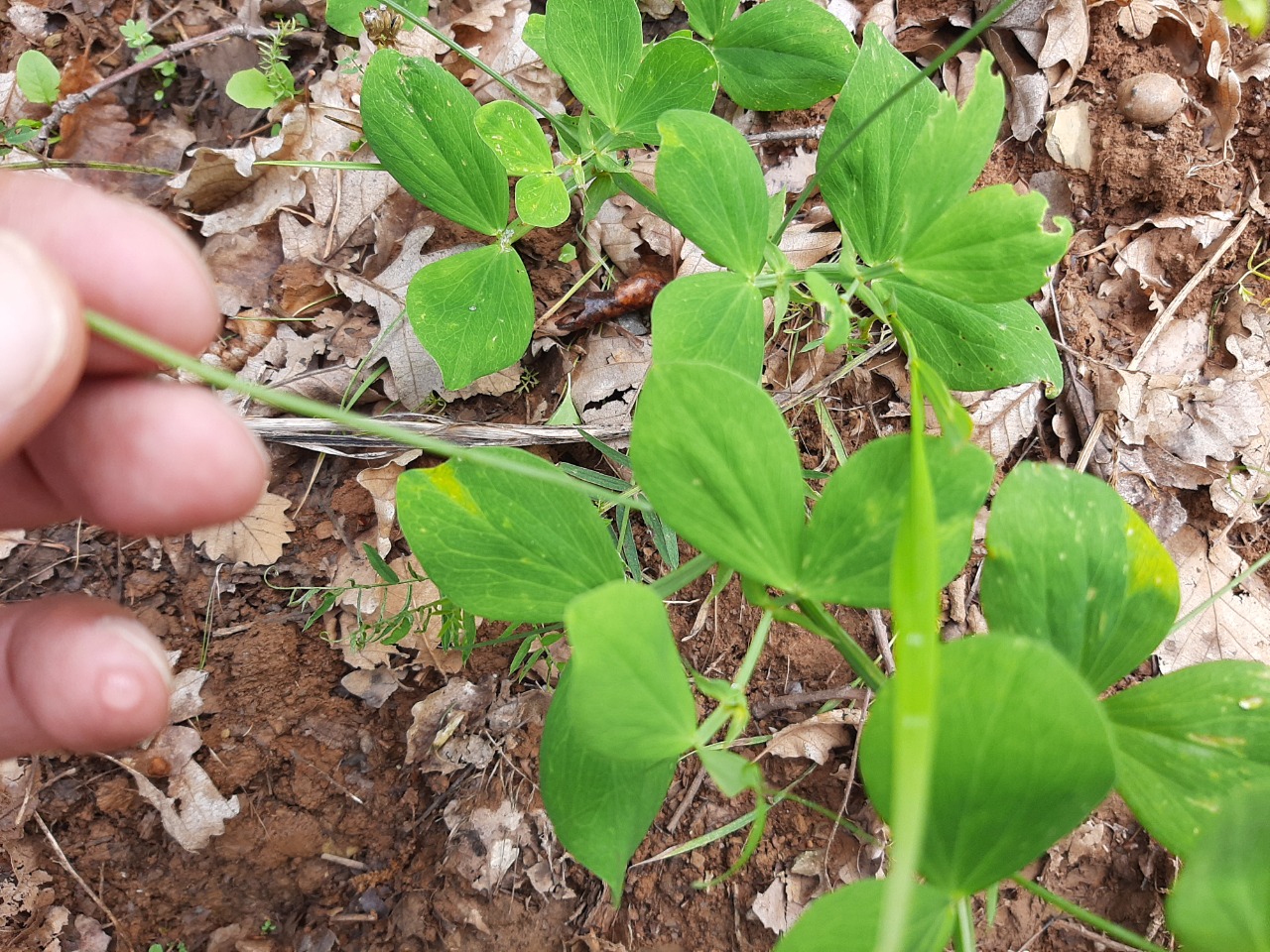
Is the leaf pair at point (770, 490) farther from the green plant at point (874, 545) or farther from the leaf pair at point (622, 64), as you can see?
the leaf pair at point (622, 64)

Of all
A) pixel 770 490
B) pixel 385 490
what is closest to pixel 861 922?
pixel 770 490

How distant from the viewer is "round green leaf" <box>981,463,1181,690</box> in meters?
0.87

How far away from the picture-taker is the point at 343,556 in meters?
1.74

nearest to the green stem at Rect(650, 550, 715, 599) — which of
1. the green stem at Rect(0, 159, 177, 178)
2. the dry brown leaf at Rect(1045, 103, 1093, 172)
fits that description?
the dry brown leaf at Rect(1045, 103, 1093, 172)

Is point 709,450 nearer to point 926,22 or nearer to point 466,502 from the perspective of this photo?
point 466,502

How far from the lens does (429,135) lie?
136cm

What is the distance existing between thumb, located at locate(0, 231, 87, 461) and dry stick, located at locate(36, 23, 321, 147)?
4.90 feet

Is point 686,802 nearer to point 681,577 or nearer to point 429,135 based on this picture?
point 681,577

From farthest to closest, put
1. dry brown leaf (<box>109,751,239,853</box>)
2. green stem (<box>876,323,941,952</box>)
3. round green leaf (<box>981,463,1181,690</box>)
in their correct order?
dry brown leaf (<box>109,751,239,853</box>) < round green leaf (<box>981,463,1181,690</box>) < green stem (<box>876,323,941,952</box>)

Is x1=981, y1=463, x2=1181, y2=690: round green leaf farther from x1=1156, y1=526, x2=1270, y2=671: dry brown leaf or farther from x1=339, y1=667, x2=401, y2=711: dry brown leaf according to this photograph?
x1=339, y1=667, x2=401, y2=711: dry brown leaf

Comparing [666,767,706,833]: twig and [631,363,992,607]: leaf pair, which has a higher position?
[631,363,992,607]: leaf pair

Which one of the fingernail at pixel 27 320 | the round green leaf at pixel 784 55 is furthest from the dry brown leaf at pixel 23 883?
the round green leaf at pixel 784 55

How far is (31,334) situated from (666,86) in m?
0.98

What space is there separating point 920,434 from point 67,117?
2382 millimetres
